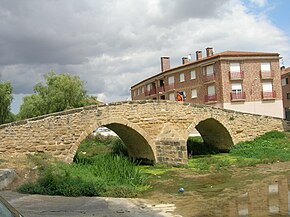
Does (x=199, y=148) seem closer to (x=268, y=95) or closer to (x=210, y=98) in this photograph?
(x=210, y=98)

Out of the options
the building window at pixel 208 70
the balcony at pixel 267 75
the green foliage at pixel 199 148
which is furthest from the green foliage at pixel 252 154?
the balcony at pixel 267 75

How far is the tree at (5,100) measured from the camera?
1086 inches

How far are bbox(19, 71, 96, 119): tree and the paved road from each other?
2363cm

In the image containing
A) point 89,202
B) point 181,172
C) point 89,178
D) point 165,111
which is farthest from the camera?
point 165,111

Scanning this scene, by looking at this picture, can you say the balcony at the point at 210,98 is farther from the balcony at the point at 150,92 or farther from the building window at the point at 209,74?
the balcony at the point at 150,92

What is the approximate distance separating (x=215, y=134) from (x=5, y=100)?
1604 centimetres

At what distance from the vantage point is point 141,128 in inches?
659

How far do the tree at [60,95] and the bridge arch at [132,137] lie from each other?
46.1ft

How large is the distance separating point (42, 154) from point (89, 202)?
19.1 ft

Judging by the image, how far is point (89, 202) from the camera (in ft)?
27.1

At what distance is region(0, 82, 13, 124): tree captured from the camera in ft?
90.5

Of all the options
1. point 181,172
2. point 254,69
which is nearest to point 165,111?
point 181,172

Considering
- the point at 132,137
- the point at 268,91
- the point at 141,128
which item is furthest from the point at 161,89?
the point at 141,128

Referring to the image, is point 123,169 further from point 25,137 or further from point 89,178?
point 25,137
